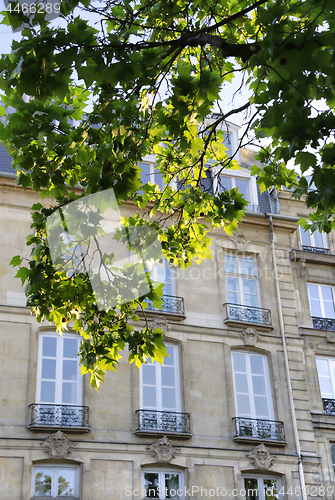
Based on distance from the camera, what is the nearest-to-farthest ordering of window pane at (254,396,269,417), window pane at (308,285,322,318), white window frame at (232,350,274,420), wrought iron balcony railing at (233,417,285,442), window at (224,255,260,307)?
wrought iron balcony railing at (233,417,285,442), white window frame at (232,350,274,420), window pane at (254,396,269,417), window at (224,255,260,307), window pane at (308,285,322,318)

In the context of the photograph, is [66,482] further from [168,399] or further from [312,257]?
[312,257]

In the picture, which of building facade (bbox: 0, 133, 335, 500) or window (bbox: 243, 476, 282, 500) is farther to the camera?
window (bbox: 243, 476, 282, 500)

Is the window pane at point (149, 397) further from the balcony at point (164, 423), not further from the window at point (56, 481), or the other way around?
the window at point (56, 481)

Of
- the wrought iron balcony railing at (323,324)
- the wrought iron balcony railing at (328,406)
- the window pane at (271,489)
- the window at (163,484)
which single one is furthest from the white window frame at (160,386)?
the wrought iron balcony railing at (323,324)

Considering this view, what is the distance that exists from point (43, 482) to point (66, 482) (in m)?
0.49

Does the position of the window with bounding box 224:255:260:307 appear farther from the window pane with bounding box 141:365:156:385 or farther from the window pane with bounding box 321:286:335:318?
the window pane with bounding box 141:365:156:385

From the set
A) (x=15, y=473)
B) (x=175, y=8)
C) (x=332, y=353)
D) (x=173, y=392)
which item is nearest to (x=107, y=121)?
(x=175, y=8)

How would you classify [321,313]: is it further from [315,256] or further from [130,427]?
[130,427]

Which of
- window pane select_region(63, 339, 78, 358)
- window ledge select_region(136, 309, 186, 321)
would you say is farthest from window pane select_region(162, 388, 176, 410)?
window pane select_region(63, 339, 78, 358)

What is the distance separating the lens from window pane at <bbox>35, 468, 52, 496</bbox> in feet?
42.5

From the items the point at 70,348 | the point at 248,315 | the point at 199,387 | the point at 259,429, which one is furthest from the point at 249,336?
the point at 70,348

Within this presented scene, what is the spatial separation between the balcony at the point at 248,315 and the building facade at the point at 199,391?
0.11 feet

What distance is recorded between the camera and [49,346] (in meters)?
14.5

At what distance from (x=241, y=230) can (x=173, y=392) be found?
17.6ft
